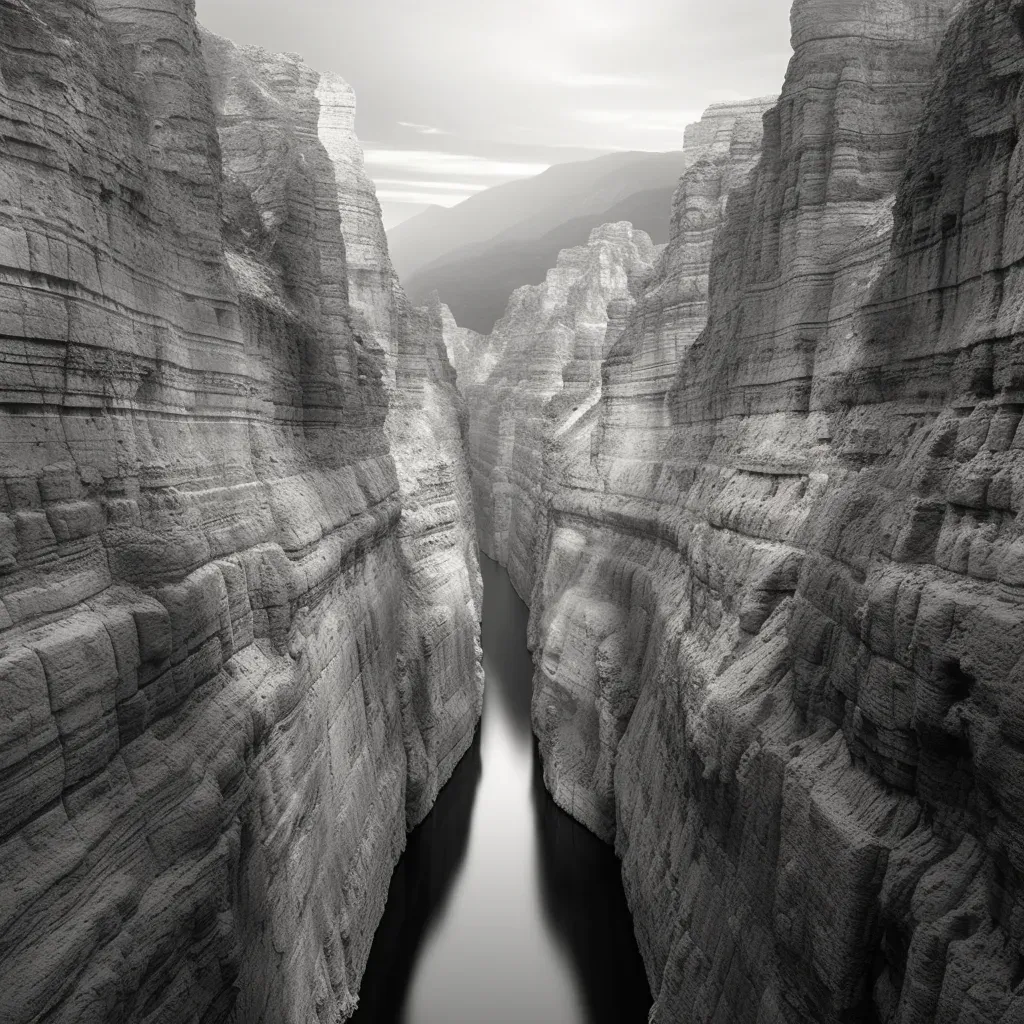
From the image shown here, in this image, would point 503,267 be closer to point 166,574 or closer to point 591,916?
point 591,916

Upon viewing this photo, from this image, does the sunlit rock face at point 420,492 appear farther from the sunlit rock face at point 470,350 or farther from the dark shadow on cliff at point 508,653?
the sunlit rock face at point 470,350

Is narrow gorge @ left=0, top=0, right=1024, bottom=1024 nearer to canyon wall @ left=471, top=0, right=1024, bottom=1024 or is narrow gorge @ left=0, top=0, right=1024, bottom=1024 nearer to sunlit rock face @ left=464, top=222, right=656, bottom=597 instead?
canyon wall @ left=471, top=0, right=1024, bottom=1024

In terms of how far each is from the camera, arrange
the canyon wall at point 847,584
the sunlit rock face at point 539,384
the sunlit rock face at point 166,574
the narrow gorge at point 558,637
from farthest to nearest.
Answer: the sunlit rock face at point 539,384 → the canyon wall at point 847,584 → the narrow gorge at point 558,637 → the sunlit rock face at point 166,574

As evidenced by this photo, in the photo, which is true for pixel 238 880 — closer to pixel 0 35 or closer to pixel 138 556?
pixel 138 556

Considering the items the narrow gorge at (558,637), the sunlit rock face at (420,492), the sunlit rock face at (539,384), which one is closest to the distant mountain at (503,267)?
the sunlit rock face at (539,384)

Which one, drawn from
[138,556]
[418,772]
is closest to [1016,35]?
[138,556]

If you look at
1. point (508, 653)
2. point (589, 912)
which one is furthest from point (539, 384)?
point (589, 912)

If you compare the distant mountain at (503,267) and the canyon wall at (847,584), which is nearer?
the canyon wall at (847,584)
